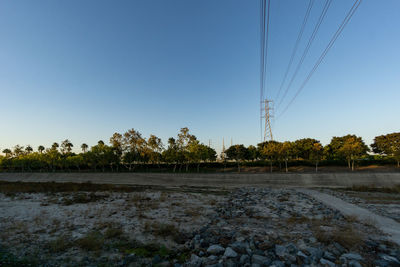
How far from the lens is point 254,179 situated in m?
34.8

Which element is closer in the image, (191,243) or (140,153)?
(191,243)

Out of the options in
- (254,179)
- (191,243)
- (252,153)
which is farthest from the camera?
(252,153)

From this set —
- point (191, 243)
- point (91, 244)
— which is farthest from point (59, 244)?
point (191, 243)

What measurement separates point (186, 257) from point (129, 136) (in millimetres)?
61324

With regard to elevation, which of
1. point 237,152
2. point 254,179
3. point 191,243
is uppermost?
point 237,152

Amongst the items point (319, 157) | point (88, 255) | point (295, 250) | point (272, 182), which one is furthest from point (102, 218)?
point (319, 157)

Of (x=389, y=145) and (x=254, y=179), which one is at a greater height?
(x=389, y=145)

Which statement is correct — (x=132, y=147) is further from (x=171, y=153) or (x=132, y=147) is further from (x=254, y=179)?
(x=254, y=179)

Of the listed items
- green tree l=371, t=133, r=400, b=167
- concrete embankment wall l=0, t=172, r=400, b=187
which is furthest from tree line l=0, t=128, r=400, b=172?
concrete embankment wall l=0, t=172, r=400, b=187

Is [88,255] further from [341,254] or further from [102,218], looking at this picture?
[341,254]

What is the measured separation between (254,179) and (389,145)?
48094 millimetres

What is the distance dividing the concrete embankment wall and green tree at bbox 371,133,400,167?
26.4 m

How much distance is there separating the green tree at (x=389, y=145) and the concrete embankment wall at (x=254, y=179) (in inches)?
1041

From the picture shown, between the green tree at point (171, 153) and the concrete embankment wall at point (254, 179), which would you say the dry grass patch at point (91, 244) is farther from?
the green tree at point (171, 153)
